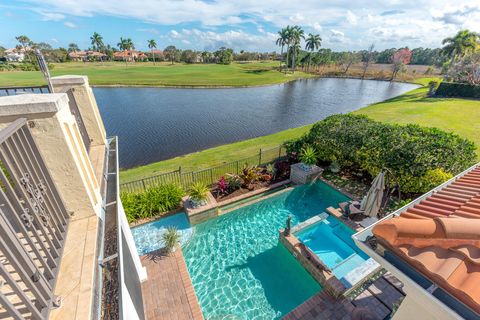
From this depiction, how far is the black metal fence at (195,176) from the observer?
35.6 ft

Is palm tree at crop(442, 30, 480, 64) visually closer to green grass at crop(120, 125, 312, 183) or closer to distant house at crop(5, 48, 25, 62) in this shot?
green grass at crop(120, 125, 312, 183)

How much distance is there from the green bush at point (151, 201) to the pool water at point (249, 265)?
180 centimetres

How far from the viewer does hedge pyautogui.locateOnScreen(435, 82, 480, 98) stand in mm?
30484

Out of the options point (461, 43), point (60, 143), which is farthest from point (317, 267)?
point (461, 43)

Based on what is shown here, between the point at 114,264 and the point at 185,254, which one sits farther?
the point at 185,254

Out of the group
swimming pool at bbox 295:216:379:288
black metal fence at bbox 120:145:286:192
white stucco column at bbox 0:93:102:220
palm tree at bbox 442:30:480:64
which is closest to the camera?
white stucco column at bbox 0:93:102:220

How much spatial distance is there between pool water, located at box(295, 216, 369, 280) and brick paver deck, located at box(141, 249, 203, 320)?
176 inches

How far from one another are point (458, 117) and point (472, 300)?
2761 cm

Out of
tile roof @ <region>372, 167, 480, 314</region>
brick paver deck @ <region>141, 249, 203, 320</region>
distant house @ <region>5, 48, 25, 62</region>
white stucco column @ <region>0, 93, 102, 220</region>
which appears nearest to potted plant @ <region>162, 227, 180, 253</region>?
brick paver deck @ <region>141, 249, 203, 320</region>

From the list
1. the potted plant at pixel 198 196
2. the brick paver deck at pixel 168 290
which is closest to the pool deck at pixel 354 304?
the brick paver deck at pixel 168 290

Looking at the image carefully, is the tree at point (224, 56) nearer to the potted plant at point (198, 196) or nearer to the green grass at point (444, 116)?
the green grass at point (444, 116)

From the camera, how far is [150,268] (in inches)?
288

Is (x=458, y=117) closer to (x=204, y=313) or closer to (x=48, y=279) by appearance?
(x=204, y=313)

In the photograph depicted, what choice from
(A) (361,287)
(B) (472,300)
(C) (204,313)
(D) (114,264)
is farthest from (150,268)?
(B) (472,300)
